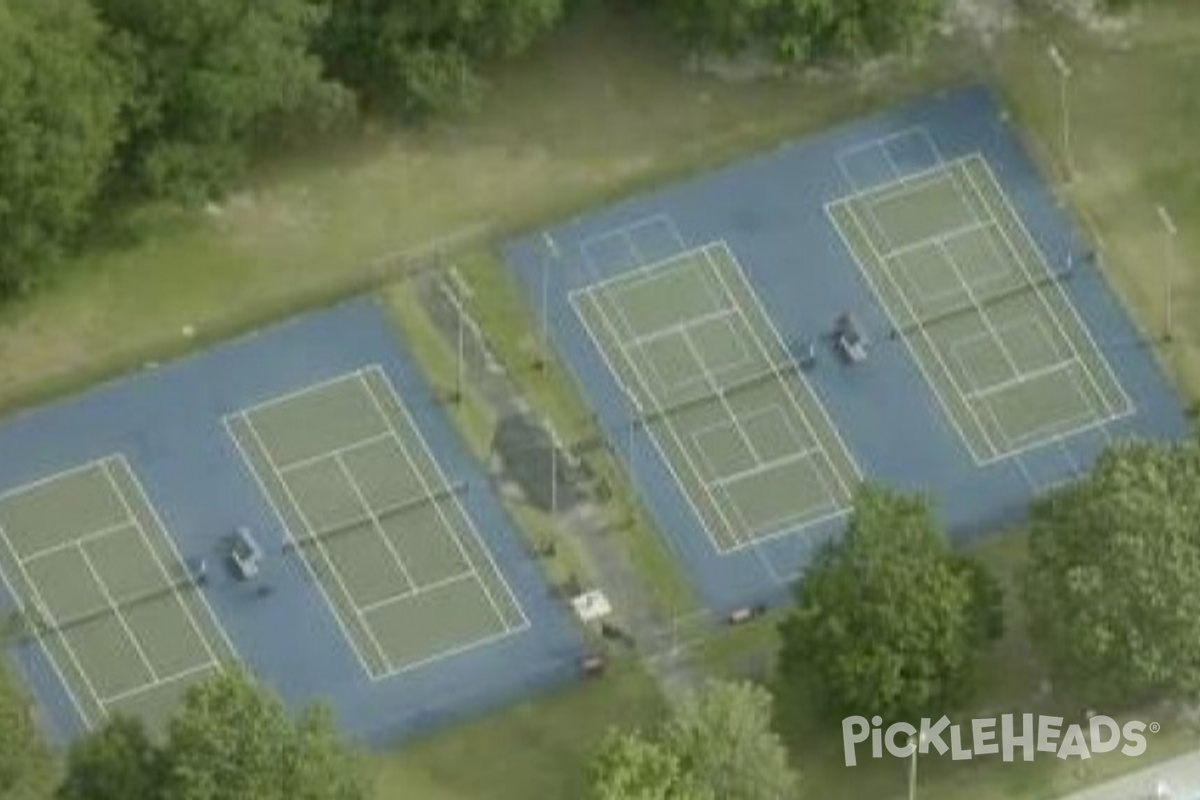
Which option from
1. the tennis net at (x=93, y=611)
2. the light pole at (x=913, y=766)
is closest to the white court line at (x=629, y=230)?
the tennis net at (x=93, y=611)

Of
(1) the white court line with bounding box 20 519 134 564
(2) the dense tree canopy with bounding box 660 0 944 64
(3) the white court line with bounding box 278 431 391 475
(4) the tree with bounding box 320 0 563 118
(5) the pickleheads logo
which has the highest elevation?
(4) the tree with bounding box 320 0 563 118

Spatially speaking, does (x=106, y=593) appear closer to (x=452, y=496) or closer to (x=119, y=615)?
(x=119, y=615)

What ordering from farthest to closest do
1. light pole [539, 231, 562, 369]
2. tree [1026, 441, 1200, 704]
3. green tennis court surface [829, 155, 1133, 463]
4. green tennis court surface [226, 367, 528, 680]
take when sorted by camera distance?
light pole [539, 231, 562, 369], green tennis court surface [829, 155, 1133, 463], green tennis court surface [226, 367, 528, 680], tree [1026, 441, 1200, 704]

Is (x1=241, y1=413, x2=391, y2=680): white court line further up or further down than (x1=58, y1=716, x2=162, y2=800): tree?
further up

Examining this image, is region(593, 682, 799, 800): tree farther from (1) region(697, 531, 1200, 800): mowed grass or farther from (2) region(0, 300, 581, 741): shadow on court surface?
(2) region(0, 300, 581, 741): shadow on court surface

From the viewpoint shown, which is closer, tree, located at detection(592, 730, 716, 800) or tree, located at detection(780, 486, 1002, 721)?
tree, located at detection(592, 730, 716, 800)

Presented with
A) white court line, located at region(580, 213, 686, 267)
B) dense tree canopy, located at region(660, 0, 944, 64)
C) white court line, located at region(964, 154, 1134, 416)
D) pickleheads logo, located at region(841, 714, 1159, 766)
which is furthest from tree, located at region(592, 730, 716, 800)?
dense tree canopy, located at region(660, 0, 944, 64)

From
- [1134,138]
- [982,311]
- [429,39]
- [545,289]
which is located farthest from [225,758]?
[1134,138]
